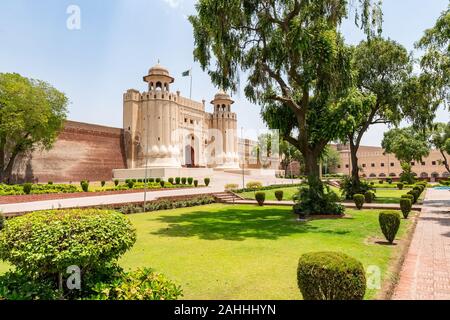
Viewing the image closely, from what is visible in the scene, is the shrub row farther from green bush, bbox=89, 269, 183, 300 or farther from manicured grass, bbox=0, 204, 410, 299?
green bush, bbox=89, 269, 183, 300

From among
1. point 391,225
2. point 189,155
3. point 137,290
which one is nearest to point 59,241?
point 137,290

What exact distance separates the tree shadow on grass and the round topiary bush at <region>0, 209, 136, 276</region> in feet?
19.0

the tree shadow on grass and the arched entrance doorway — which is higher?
the arched entrance doorway

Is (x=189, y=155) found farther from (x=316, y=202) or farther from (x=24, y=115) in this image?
(x=316, y=202)

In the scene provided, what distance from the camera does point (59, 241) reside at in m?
3.78

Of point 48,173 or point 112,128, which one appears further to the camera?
point 112,128

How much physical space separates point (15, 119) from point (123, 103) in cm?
1647

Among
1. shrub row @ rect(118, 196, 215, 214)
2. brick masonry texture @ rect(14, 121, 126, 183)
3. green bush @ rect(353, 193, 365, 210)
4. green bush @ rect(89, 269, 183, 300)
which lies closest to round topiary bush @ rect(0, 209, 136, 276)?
green bush @ rect(89, 269, 183, 300)

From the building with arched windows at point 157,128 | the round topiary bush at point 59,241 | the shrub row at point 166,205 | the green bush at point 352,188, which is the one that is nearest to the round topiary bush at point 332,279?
the round topiary bush at point 59,241

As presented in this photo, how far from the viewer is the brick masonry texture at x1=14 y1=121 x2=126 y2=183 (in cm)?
2908

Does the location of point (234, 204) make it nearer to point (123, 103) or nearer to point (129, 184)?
point (129, 184)

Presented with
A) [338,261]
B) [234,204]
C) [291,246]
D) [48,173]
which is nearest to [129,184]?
[234,204]

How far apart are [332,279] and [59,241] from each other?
10.9 feet

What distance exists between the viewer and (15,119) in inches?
928
